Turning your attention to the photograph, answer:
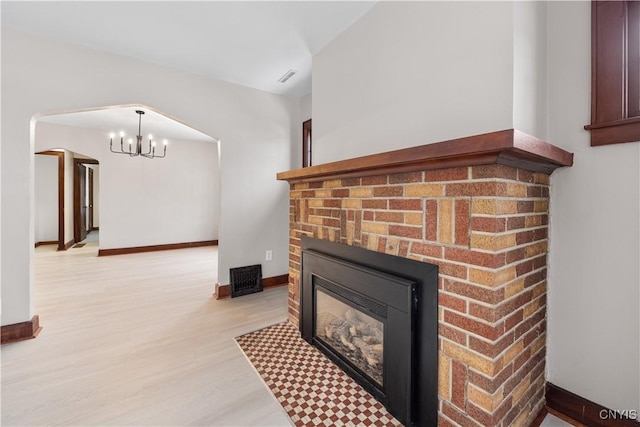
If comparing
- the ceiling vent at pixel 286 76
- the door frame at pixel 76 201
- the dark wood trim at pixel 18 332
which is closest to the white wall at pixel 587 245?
the ceiling vent at pixel 286 76

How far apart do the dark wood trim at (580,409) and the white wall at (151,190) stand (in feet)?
21.0

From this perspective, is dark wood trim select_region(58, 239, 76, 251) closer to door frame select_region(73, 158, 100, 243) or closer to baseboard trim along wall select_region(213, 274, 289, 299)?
door frame select_region(73, 158, 100, 243)

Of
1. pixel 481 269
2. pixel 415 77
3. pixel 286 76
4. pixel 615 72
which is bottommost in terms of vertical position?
pixel 481 269

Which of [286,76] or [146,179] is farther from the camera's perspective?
[146,179]

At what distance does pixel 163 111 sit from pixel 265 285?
2217 mm

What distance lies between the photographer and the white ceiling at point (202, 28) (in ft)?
6.19

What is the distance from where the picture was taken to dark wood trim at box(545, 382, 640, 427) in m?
1.26

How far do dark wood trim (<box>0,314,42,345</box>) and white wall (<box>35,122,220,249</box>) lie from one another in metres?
3.46

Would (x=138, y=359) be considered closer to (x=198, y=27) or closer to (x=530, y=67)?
(x=198, y=27)

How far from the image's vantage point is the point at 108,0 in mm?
1840

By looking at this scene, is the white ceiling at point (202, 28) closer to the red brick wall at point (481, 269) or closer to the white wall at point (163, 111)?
the white wall at point (163, 111)

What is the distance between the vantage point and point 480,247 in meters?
1.07

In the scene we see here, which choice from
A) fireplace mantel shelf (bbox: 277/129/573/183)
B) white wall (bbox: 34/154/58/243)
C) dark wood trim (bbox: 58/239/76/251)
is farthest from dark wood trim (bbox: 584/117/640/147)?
white wall (bbox: 34/154/58/243)

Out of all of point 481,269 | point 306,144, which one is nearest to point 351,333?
point 481,269
